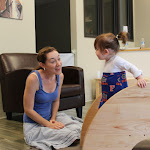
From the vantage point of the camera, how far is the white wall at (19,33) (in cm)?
350

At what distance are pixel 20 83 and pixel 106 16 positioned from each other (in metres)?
3.22

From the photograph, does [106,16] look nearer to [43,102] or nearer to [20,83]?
[20,83]

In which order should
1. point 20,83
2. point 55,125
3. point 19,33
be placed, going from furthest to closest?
point 19,33
point 20,83
point 55,125

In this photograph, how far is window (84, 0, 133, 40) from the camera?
198 inches

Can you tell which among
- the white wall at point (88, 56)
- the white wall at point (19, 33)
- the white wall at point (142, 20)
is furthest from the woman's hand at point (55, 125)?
the white wall at point (142, 20)

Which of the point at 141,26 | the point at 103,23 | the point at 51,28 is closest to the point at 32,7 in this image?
the point at 51,28

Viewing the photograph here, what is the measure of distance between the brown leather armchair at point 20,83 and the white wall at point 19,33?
9.0 inches

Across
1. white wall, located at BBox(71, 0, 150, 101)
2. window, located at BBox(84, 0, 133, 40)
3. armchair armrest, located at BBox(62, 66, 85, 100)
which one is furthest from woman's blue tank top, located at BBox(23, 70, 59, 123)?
window, located at BBox(84, 0, 133, 40)

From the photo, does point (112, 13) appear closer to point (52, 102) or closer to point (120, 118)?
point (52, 102)

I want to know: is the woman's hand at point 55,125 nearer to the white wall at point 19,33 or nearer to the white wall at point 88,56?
the white wall at point 19,33

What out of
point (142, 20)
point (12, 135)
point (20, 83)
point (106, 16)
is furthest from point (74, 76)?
point (142, 20)

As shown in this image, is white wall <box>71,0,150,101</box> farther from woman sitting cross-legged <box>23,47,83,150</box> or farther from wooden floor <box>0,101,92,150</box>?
woman sitting cross-legged <box>23,47,83,150</box>

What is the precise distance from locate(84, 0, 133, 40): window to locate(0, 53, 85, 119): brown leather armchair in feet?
5.30

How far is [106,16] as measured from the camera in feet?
18.6
